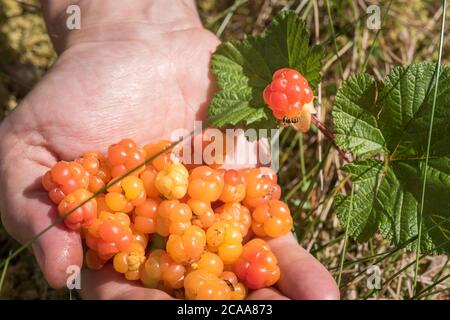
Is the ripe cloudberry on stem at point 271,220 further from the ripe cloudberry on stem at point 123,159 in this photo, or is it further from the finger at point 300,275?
the ripe cloudberry on stem at point 123,159

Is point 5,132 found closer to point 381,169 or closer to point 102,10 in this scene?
point 102,10

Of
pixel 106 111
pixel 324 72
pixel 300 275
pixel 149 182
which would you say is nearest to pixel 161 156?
pixel 149 182

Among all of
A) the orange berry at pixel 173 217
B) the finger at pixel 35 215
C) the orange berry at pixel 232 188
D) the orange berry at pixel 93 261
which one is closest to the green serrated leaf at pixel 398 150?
the orange berry at pixel 232 188

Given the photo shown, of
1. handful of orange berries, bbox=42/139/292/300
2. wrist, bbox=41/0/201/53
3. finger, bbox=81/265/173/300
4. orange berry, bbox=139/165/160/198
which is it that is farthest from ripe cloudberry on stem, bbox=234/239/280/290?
wrist, bbox=41/0/201/53

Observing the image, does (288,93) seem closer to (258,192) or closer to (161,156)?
(258,192)
